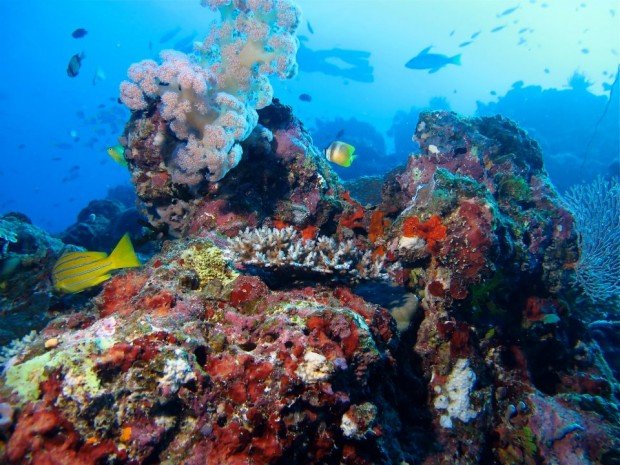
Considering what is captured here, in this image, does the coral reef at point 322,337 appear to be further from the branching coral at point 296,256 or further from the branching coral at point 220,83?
the branching coral at point 220,83

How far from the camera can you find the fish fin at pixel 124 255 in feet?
9.49

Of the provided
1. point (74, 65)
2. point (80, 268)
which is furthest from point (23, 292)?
point (74, 65)

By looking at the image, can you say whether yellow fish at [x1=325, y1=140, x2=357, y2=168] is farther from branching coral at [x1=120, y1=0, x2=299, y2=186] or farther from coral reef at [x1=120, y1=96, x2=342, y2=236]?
branching coral at [x1=120, y1=0, x2=299, y2=186]

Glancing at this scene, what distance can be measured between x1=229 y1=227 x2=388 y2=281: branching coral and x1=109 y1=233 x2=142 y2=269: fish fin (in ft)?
2.86

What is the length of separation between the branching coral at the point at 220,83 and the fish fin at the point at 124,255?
1427 mm

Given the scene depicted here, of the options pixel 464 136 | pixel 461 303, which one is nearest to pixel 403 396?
pixel 461 303

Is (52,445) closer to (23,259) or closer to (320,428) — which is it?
(320,428)

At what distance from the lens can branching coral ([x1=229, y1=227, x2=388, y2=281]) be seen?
319cm

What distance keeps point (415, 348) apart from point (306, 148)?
333cm

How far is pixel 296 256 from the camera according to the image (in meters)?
3.21

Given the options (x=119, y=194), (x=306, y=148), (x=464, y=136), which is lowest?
(x=306, y=148)

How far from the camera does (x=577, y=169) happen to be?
20.9 meters

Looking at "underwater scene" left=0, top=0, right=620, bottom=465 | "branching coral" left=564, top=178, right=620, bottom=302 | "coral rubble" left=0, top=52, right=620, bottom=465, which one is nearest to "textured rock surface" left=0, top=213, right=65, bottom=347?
"underwater scene" left=0, top=0, right=620, bottom=465

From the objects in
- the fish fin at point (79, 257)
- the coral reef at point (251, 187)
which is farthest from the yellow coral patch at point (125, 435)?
the coral reef at point (251, 187)
